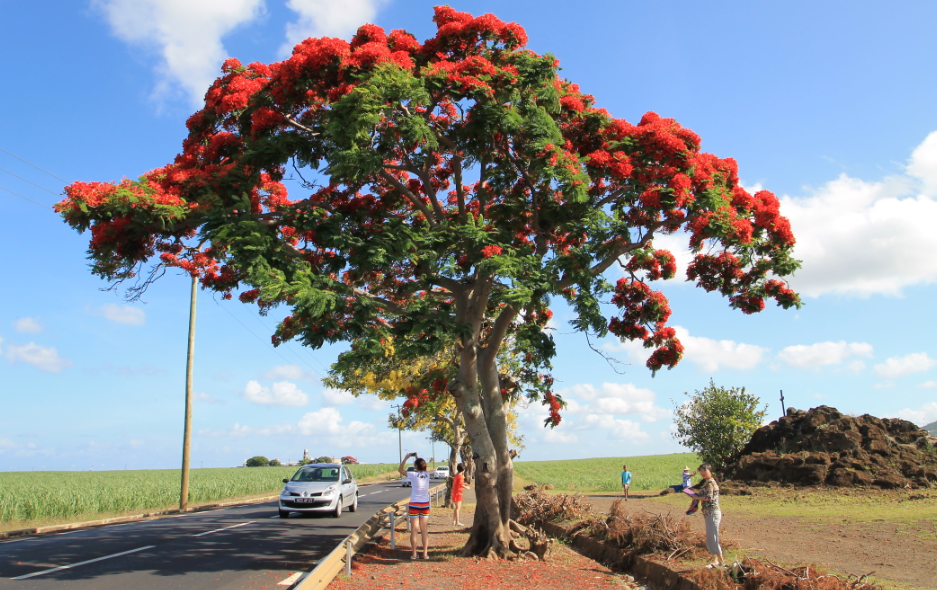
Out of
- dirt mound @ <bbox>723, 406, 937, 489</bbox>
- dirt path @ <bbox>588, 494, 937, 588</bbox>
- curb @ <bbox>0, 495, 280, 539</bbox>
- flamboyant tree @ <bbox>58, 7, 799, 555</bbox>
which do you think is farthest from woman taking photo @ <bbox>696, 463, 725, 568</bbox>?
dirt mound @ <bbox>723, 406, 937, 489</bbox>

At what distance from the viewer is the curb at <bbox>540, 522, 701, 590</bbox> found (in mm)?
8703

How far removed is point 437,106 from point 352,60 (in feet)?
5.79

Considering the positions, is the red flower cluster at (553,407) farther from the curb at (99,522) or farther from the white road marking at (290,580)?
the curb at (99,522)

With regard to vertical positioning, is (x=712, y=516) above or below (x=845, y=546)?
above

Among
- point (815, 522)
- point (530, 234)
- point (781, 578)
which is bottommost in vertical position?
point (815, 522)

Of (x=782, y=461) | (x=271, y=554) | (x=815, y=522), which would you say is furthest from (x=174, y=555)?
(x=782, y=461)

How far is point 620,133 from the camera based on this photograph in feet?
36.5

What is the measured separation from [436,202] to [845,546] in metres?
10.4

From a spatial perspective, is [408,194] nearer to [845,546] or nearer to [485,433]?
[485,433]

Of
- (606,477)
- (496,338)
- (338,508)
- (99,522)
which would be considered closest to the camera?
(496,338)

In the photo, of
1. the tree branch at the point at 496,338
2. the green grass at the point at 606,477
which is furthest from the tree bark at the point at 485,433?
the green grass at the point at 606,477

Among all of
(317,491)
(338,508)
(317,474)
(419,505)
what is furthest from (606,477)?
(419,505)

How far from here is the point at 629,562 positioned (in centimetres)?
1089

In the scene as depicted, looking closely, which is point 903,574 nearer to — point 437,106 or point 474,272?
point 474,272
